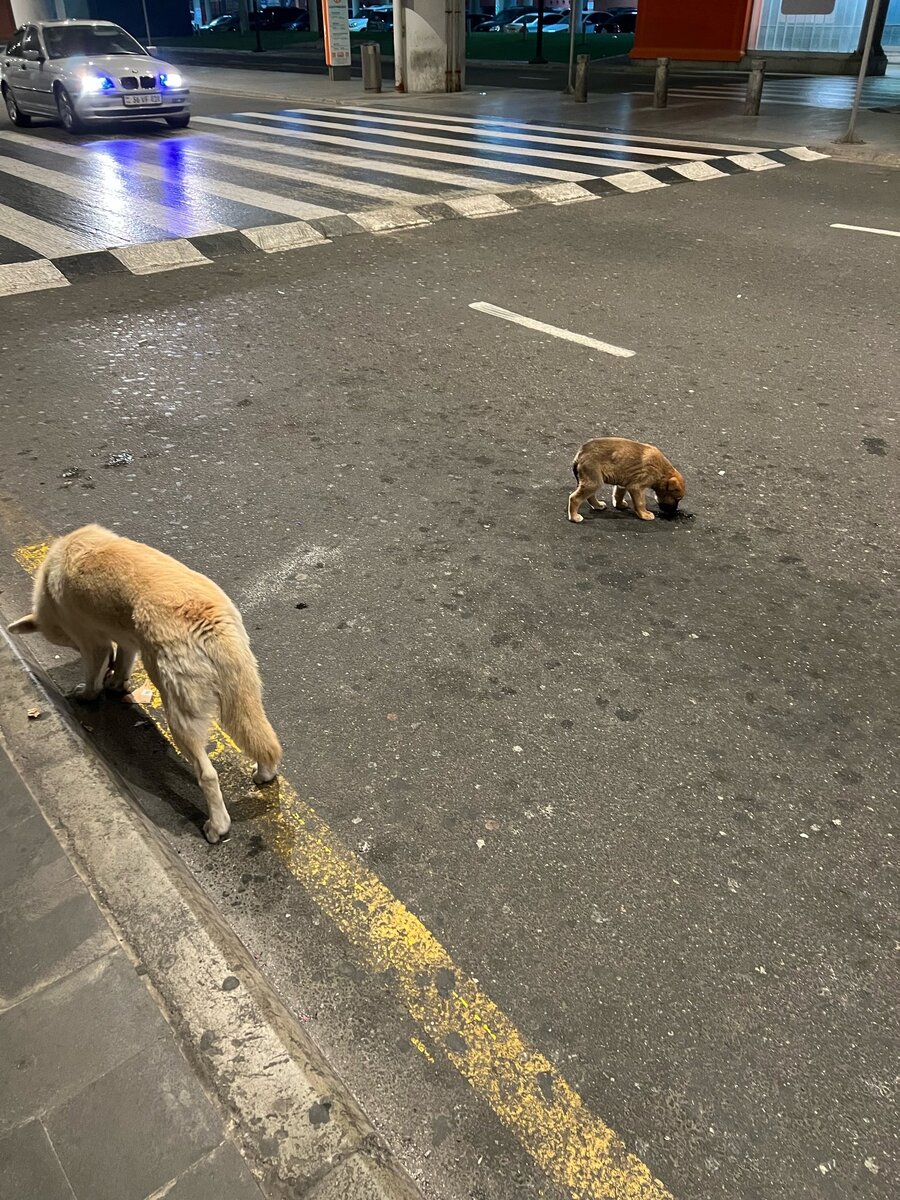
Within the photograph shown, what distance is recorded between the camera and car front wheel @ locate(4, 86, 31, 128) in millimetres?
16422

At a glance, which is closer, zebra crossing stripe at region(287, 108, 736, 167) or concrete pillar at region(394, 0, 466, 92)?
zebra crossing stripe at region(287, 108, 736, 167)

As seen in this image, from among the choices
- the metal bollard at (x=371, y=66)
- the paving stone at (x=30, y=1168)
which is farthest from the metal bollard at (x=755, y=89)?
the paving stone at (x=30, y=1168)

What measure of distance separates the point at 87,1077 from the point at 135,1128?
178 mm

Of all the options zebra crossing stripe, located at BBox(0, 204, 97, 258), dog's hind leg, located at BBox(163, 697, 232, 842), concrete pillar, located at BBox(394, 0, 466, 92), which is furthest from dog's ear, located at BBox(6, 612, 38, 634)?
concrete pillar, located at BBox(394, 0, 466, 92)

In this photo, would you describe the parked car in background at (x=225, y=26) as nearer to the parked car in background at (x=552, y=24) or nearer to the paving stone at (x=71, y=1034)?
the parked car in background at (x=552, y=24)

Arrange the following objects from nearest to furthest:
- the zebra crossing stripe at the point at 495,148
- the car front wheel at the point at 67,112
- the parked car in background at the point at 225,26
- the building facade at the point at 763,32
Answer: the zebra crossing stripe at the point at 495,148, the car front wheel at the point at 67,112, the building facade at the point at 763,32, the parked car in background at the point at 225,26

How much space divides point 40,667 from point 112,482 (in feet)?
5.10

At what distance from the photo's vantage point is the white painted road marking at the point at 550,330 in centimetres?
646

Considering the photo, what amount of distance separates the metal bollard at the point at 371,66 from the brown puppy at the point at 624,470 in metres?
19.5

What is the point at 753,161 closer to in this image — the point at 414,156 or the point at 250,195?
the point at 414,156

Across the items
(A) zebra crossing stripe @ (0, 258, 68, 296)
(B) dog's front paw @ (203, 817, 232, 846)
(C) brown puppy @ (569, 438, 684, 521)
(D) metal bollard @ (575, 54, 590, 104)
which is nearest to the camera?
(B) dog's front paw @ (203, 817, 232, 846)

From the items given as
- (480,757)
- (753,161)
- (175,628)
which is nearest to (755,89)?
(753,161)

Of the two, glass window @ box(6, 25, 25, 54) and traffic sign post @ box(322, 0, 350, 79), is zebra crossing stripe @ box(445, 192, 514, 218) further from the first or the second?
traffic sign post @ box(322, 0, 350, 79)

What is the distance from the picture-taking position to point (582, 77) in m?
18.6
